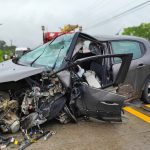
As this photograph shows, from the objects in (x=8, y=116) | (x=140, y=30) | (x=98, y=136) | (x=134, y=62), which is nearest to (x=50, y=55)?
(x=8, y=116)

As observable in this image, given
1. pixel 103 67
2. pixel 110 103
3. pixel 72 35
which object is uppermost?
pixel 72 35

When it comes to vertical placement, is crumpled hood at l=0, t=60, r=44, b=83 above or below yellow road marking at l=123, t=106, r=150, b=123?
above

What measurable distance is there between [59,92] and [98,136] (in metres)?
1.01

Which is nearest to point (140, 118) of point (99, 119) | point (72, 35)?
point (99, 119)

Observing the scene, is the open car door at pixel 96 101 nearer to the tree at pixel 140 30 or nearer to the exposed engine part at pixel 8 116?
the exposed engine part at pixel 8 116

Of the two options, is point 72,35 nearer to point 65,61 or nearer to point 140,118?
point 65,61

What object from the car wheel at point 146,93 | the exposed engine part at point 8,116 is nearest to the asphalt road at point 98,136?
the exposed engine part at point 8,116

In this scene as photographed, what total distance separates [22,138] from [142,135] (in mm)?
1880

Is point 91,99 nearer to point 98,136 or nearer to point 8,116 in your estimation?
point 98,136

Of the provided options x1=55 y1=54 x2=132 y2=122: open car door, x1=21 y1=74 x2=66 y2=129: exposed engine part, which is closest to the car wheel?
x1=55 y1=54 x2=132 y2=122: open car door

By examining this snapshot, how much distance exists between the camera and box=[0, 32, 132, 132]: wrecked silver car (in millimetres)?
5352

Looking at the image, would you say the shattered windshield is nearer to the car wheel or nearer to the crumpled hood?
the crumpled hood

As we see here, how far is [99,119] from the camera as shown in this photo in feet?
18.7

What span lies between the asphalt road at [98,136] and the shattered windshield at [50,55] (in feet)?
3.55
